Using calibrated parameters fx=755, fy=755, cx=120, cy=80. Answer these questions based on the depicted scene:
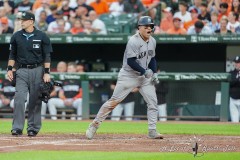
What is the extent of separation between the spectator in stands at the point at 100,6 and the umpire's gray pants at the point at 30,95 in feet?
25.8

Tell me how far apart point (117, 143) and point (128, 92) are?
100 centimetres

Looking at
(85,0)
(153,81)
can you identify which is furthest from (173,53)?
(153,81)

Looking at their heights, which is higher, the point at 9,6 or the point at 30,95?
the point at 9,6

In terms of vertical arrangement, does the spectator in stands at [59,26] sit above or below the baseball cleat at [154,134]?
above

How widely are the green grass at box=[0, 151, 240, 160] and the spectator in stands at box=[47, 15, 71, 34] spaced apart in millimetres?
9507

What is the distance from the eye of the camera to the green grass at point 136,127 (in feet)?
42.8

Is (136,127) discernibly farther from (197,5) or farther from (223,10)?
(197,5)

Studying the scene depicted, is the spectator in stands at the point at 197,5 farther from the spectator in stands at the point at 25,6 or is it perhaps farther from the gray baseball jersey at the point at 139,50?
the gray baseball jersey at the point at 139,50

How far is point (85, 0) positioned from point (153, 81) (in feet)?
28.0

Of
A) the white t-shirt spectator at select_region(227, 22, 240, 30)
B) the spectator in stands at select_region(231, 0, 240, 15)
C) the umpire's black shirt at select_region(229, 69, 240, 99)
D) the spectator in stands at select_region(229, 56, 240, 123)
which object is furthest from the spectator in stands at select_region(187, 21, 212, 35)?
the umpire's black shirt at select_region(229, 69, 240, 99)

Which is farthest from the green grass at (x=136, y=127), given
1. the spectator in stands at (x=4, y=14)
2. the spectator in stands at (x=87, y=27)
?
the spectator in stands at (x=4, y=14)

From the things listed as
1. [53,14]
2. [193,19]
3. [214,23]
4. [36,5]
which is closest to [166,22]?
[193,19]

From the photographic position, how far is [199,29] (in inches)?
680

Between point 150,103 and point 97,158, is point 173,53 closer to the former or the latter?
point 150,103
